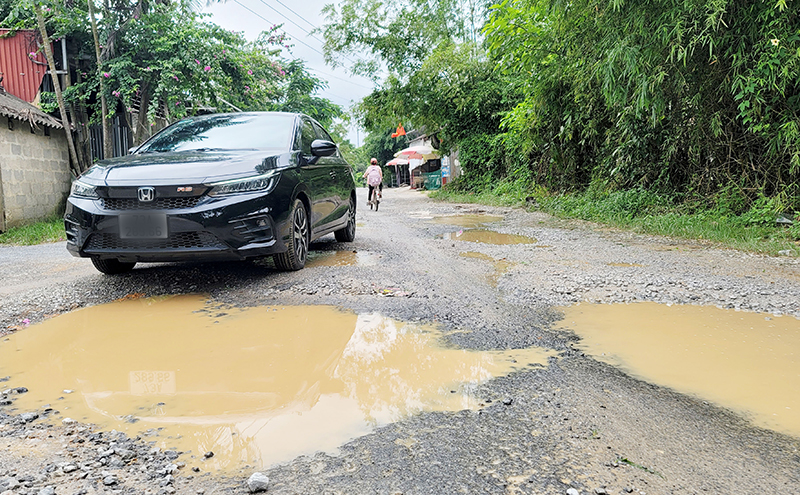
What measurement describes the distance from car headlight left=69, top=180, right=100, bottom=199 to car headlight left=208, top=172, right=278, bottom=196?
3.04 ft

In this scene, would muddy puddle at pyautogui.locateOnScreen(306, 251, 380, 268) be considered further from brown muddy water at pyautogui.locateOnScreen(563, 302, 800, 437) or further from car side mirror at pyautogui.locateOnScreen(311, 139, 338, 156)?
brown muddy water at pyautogui.locateOnScreen(563, 302, 800, 437)

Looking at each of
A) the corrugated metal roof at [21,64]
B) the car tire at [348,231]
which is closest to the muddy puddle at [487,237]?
the car tire at [348,231]

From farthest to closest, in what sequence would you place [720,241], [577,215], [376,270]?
1. [577,215]
2. [720,241]
3. [376,270]

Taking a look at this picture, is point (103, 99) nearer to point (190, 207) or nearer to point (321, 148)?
point (321, 148)

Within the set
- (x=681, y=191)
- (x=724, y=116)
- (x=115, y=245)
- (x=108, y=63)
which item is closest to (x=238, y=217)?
(x=115, y=245)

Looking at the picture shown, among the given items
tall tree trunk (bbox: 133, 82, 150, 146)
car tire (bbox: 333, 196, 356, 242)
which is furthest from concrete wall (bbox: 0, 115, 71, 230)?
car tire (bbox: 333, 196, 356, 242)

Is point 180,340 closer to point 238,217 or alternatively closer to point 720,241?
point 238,217

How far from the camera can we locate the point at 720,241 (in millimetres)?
7125

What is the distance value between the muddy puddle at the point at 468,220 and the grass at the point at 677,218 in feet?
4.47

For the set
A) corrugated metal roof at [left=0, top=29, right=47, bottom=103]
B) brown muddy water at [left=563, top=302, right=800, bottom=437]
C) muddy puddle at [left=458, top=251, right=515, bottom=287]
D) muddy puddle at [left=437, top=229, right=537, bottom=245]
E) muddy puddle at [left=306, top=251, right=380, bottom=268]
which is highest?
corrugated metal roof at [left=0, top=29, right=47, bottom=103]

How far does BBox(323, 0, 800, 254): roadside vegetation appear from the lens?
6652mm

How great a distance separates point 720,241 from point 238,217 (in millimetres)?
5827

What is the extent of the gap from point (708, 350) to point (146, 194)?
3950mm

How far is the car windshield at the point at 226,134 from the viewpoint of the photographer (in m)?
5.48
